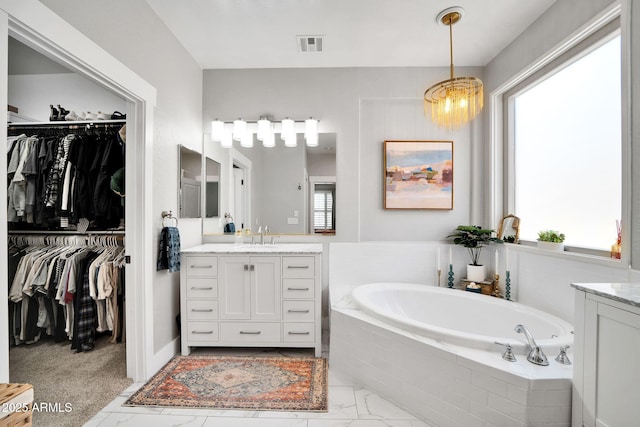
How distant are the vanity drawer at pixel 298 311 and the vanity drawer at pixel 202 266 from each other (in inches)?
25.2

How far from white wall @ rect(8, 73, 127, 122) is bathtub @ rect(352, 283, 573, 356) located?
2914 millimetres

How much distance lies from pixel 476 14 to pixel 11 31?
2.64m

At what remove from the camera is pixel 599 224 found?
182cm

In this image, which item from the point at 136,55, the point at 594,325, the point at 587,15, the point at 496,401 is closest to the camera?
the point at 594,325

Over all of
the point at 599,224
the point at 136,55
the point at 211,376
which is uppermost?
the point at 136,55

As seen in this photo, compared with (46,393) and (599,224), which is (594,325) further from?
(46,393)

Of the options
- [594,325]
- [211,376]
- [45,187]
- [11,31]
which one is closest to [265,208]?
[211,376]

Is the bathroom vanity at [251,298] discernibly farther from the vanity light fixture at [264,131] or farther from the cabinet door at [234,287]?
the vanity light fixture at [264,131]

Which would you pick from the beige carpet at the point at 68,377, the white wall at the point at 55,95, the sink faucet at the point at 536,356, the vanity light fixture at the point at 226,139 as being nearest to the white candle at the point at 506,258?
the sink faucet at the point at 536,356

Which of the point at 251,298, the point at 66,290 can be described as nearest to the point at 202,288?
the point at 251,298

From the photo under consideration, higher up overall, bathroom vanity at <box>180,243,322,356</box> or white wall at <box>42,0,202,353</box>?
white wall at <box>42,0,202,353</box>

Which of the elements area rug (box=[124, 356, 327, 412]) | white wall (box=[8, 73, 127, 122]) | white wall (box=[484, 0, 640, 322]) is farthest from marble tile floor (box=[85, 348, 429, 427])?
white wall (box=[8, 73, 127, 122])

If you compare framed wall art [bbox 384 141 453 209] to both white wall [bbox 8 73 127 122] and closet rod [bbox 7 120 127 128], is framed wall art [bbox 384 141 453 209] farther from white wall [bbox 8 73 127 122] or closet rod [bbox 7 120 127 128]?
white wall [bbox 8 73 127 122]

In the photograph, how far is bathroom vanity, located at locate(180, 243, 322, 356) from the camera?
2377 mm
